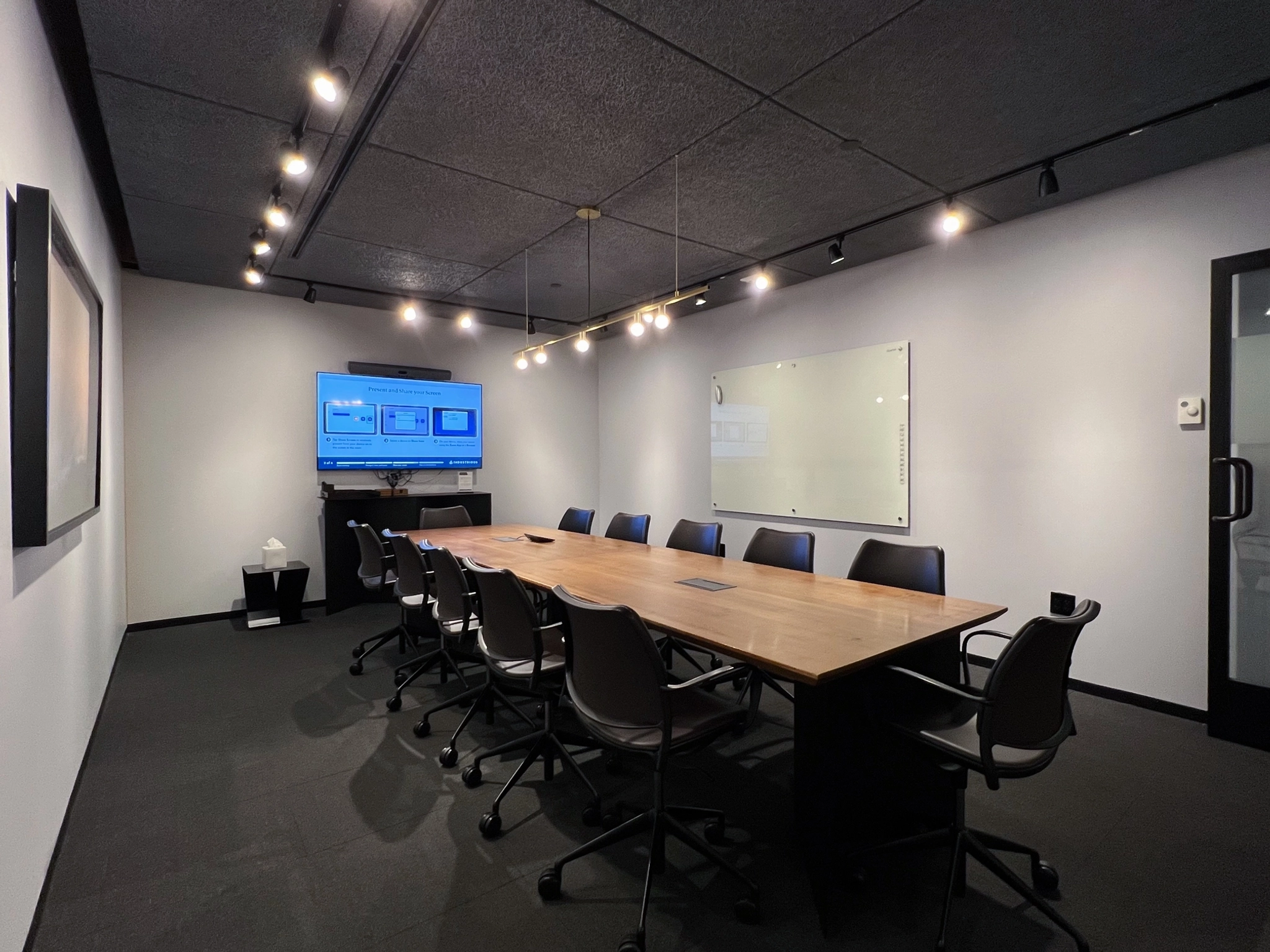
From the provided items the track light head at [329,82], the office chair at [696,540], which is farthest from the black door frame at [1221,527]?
the track light head at [329,82]

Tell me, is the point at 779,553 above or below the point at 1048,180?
below

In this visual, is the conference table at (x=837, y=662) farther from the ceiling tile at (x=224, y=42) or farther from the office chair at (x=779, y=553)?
the ceiling tile at (x=224, y=42)

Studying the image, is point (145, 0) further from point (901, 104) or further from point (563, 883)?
point (563, 883)

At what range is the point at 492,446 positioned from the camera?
6.81 metres

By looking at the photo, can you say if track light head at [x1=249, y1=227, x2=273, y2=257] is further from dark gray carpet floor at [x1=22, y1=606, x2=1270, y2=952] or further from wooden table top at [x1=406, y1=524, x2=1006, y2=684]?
dark gray carpet floor at [x1=22, y1=606, x2=1270, y2=952]

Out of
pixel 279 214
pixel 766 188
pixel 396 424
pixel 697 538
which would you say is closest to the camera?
pixel 279 214

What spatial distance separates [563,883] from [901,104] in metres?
3.28

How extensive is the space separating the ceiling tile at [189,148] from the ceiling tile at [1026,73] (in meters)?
2.43

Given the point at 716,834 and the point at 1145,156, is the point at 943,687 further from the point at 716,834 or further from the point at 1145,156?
the point at 1145,156

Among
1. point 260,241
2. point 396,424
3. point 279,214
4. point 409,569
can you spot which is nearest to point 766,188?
point 279,214

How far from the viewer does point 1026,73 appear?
2.40 meters

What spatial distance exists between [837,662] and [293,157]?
2.98 metres

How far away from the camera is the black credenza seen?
5.50 m

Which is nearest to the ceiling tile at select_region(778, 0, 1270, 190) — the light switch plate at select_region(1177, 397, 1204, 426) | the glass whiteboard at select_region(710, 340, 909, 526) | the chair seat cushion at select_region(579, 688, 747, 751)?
the light switch plate at select_region(1177, 397, 1204, 426)
